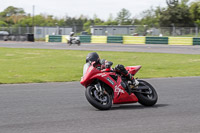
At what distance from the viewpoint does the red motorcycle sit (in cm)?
670

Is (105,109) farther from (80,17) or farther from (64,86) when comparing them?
(80,17)

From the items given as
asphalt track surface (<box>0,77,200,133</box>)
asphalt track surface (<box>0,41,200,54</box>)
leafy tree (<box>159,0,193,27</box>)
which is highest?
leafy tree (<box>159,0,193,27</box>)

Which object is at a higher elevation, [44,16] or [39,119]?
[44,16]

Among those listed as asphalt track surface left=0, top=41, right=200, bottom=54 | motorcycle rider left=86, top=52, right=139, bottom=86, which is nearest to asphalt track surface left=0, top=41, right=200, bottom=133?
motorcycle rider left=86, top=52, right=139, bottom=86

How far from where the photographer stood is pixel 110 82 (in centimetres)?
695

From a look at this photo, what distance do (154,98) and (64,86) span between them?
12.6 ft

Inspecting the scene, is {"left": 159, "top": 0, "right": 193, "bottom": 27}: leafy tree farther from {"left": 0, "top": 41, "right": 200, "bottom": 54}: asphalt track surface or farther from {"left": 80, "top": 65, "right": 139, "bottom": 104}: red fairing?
{"left": 80, "top": 65, "right": 139, "bottom": 104}: red fairing

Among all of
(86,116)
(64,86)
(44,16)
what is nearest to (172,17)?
(64,86)

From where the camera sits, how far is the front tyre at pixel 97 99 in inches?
262

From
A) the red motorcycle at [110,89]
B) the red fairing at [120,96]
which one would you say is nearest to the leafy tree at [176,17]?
the red motorcycle at [110,89]

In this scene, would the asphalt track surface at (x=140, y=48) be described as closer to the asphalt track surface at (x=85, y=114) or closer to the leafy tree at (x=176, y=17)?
the asphalt track surface at (x=85, y=114)

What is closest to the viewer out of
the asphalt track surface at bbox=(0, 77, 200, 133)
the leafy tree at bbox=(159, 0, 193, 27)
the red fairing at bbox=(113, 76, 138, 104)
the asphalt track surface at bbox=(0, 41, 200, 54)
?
the asphalt track surface at bbox=(0, 77, 200, 133)

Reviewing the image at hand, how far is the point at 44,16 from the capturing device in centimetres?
13125

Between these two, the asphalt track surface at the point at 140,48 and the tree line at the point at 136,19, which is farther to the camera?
the tree line at the point at 136,19
